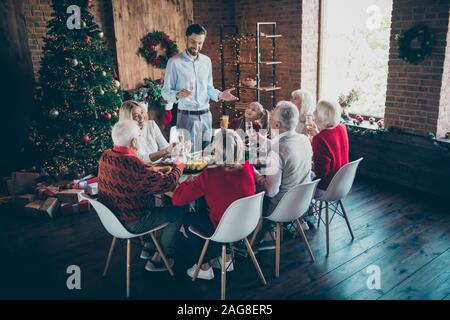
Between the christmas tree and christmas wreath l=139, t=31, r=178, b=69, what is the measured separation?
45.9 inches

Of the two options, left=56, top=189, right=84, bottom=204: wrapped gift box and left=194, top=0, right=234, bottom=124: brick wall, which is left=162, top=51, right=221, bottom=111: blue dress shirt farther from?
left=194, top=0, right=234, bottom=124: brick wall

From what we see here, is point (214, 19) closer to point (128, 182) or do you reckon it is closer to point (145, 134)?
point (145, 134)

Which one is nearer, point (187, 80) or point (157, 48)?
point (187, 80)

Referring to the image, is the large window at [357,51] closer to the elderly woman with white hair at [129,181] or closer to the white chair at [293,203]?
the white chair at [293,203]

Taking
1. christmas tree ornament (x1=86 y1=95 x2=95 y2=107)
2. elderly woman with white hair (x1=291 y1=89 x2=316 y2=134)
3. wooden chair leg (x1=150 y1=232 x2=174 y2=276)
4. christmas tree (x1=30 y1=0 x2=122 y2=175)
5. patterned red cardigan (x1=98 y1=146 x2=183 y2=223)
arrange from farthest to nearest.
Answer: christmas tree ornament (x1=86 y1=95 x2=95 y2=107) < christmas tree (x1=30 y1=0 x2=122 y2=175) < elderly woman with white hair (x1=291 y1=89 x2=316 y2=134) < wooden chair leg (x1=150 y1=232 x2=174 y2=276) < patterned red cardigan (x1=98 y1=146 x2=183 y2=223)

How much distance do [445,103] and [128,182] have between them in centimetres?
372

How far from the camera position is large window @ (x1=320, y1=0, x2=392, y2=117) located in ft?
18.2

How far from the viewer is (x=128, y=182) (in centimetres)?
285

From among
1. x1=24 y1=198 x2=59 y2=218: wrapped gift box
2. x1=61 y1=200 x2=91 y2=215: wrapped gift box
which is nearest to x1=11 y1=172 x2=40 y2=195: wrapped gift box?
x1=24 y1=198 x2=59 y2=218: wrapped gift box

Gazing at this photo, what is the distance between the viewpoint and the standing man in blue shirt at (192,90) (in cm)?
470

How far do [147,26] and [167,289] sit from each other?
4418 millimetres

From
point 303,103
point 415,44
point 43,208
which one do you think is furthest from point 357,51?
point 43,208

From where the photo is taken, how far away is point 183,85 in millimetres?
4770

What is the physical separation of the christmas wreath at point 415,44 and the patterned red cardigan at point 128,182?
3.23 metres
